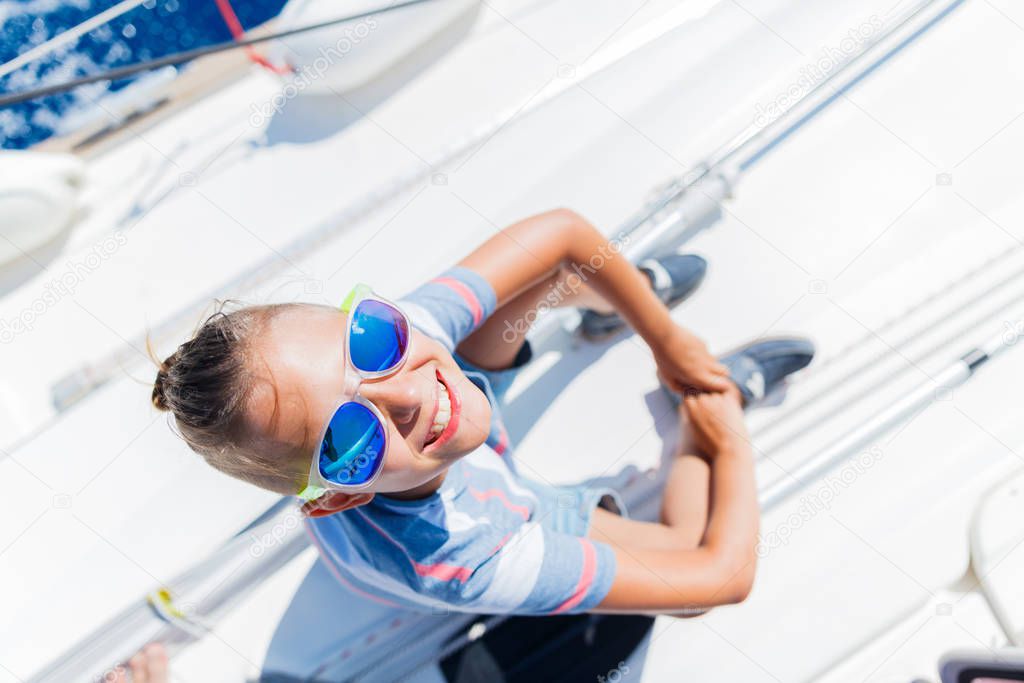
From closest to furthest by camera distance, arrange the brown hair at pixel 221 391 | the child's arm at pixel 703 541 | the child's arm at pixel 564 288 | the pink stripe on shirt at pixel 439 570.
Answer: the brown hair at pixel 221 391, the pink stripe on shirt at pixel 439 570, the child's arm at pixel 703 541, the child's arm at pixel 564 288

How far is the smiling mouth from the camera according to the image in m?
0.68

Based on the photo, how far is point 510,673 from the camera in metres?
0.97

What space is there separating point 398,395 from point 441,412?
0.05m

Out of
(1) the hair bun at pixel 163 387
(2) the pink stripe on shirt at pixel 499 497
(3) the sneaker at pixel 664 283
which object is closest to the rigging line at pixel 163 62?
(1) the hair bun at pixel 163 387

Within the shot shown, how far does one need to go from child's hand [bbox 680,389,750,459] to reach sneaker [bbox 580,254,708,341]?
0.17 meters

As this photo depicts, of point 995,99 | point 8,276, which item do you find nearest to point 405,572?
point 8,276

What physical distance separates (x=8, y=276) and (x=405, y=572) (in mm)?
963

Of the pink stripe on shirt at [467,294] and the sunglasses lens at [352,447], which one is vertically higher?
the sunglasses lens at [352,447]

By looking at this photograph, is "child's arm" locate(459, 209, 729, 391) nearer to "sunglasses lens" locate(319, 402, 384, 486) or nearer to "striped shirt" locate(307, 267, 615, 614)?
"striped shirt" locate(307, 267, 615, 614)

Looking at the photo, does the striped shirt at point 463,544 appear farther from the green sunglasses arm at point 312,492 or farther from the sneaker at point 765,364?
the sneaker at point 765,364

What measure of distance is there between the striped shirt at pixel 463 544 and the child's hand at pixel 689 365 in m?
Answer: 0.30

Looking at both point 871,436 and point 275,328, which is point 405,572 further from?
point 871,436

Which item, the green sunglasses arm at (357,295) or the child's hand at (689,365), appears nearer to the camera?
the green sunglasses arm at (357,295)

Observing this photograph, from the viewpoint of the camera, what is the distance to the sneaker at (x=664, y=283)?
1.12 m
